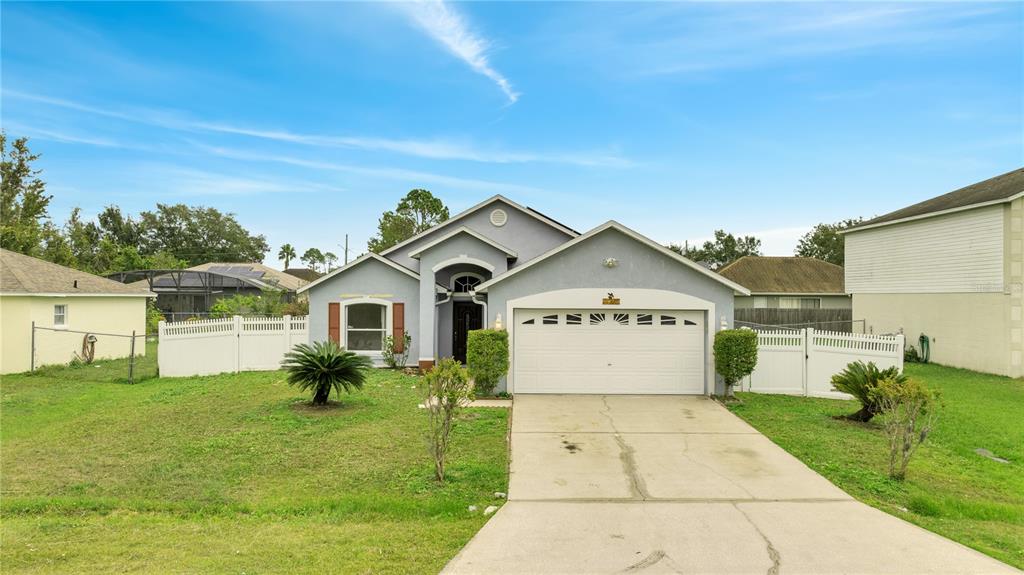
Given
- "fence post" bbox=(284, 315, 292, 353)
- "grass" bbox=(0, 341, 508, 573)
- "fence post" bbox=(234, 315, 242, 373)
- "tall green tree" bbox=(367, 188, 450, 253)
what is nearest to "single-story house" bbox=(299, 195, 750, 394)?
"grass" bbox=(0, 341, 508, 573)

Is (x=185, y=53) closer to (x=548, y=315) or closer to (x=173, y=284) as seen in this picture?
(x=548, y=315)

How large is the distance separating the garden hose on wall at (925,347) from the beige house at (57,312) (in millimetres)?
26455

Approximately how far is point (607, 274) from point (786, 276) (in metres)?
24.0

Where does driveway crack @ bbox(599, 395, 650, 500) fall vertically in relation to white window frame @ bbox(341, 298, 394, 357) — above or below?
below

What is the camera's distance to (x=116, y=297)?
20016mm

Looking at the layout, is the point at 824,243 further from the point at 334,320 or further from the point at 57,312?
the point at 57,312

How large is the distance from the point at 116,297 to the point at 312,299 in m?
Result: 9.09

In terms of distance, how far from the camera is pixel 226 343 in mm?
15805

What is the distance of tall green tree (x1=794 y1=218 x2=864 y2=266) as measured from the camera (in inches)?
1970

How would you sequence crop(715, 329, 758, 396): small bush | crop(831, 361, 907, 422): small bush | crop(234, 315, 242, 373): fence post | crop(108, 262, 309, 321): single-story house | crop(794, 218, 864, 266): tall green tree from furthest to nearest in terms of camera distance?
crop(794, 218, 864, 266): tall green tree → crop(108, 262, 309, 321): single-story house → crop(234, 315, 242, 373): fence post → crop(715, 329, 758, 396): small bush → crop(831, 361, 907, 422): small bush

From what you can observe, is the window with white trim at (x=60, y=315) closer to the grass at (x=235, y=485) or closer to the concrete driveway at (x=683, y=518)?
the grass at (x=235, y=485)

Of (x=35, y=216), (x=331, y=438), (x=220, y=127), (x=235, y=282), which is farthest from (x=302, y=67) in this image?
(x=35, y=216)

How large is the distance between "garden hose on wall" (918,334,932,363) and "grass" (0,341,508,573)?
17.1m

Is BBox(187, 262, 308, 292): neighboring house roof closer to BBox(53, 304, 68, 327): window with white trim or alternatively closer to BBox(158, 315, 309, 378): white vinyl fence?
BBox(53, 304, 68, 327): window with white trim
